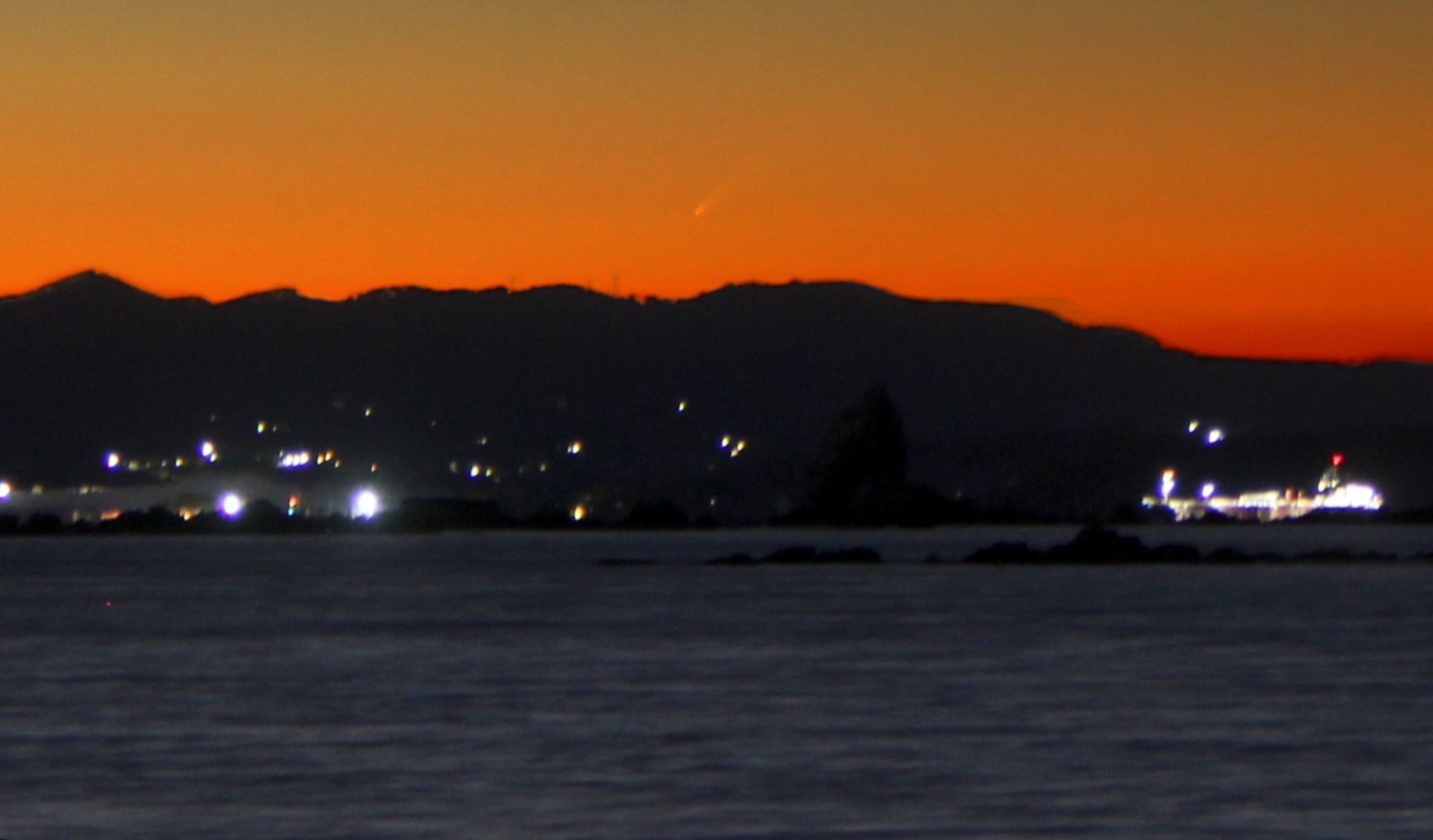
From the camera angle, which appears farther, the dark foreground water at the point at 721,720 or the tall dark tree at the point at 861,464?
the tall dark tree at the point at 861,464

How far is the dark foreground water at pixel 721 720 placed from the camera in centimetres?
2530

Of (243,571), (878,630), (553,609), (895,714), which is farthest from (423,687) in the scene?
(243,571)

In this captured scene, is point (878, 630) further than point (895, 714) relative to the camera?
Yes

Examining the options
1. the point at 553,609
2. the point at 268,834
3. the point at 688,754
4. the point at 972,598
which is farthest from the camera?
the point at 972,598

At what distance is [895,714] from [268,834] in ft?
48.6

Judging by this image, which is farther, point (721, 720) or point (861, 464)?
point (861, 464)

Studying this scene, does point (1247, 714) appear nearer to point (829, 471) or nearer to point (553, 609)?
point (553, 609)

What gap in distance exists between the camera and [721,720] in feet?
117

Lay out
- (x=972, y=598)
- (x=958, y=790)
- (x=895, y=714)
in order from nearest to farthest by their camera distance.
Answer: (x=958, y=790), (x=895, y=714), (x=972, y=598)

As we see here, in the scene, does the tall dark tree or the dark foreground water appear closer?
the dark foreground water

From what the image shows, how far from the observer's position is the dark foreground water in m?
25.3

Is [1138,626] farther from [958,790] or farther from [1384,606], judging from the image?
[958,790]

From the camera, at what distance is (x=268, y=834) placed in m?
23.7

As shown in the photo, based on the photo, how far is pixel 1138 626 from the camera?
204 feet
